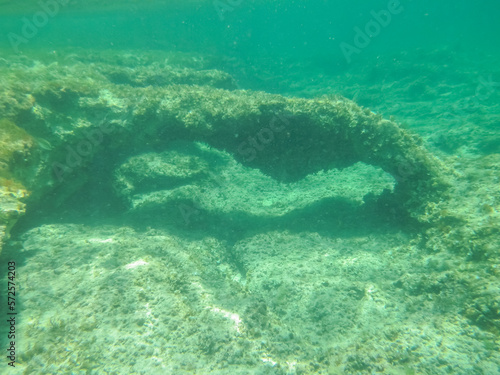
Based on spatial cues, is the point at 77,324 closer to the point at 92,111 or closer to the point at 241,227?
the point at 241,227

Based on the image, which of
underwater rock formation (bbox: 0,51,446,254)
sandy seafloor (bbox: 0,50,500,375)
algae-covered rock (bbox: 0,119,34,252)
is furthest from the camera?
underwater rock formation (bbox: 0,51,446,254)

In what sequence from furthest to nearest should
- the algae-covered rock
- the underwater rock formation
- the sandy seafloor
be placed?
the underwater rock formation
the algae-covered rock
the sandy seafloor

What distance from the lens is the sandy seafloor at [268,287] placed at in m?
3.07

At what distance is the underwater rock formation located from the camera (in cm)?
565

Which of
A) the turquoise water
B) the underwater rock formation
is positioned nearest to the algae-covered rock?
the turquoise water

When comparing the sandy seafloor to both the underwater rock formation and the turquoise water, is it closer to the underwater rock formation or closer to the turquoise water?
the turquoise water

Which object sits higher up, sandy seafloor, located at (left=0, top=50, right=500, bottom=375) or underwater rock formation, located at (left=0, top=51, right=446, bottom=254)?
underwater rock formation, located at (left=0, top=51, right=446, bottom=254)

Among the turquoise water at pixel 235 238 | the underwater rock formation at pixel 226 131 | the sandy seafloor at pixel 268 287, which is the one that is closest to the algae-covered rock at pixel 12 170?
the turquoise water at pixel 235 238

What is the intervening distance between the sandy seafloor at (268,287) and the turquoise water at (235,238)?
0.08ft

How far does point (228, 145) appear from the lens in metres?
6.48

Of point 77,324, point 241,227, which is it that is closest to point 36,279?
point 77,324

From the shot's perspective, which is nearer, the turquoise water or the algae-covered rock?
the turquoise water

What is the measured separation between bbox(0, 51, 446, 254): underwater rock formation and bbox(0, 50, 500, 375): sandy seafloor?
93 cm

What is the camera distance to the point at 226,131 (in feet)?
20.6
